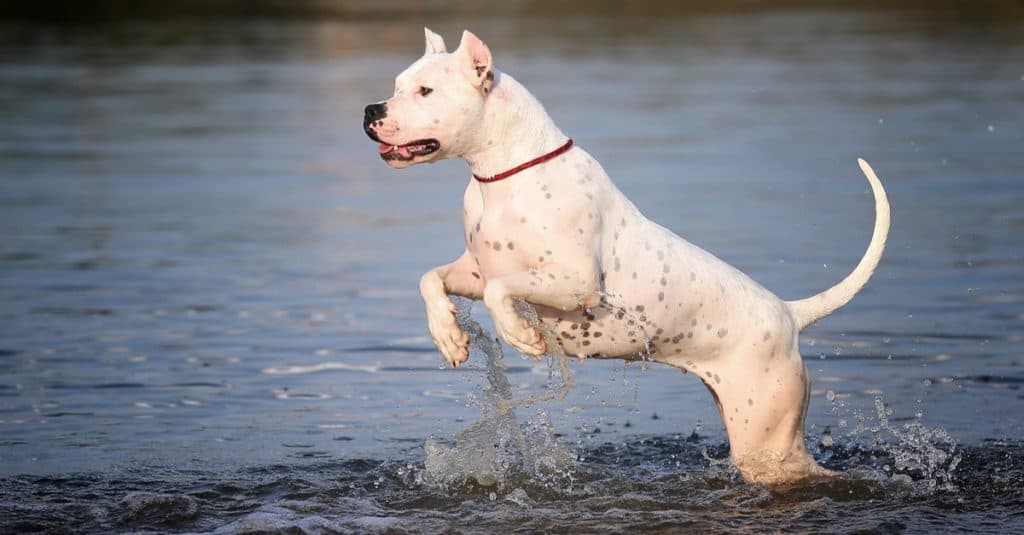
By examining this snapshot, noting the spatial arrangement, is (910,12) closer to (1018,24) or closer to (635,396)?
(1018,24)

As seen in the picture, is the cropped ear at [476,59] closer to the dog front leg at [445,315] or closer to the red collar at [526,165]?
the red collar at [526,165]

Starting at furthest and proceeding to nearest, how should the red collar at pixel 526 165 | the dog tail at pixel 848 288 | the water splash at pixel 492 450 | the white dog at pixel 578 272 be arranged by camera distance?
1. the water splash at pixel 492 450
2. the dog tail at pixel 848 288
3. the red collar at pixel 526 165
4. the white dog at pixel 578 272

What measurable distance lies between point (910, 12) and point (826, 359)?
37.9 m

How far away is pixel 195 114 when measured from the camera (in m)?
25.2

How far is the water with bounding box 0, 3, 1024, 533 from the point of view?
25.7 ft

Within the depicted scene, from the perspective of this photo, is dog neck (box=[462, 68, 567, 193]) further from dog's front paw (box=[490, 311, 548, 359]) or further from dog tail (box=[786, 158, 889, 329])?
dog tail (box=[786, 158, 889, 329])

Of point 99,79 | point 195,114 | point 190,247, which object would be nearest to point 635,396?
point 190,247

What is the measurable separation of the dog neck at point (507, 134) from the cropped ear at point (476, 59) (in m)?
0.13

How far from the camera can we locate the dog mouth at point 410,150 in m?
7.16

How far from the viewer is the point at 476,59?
23.3 feet

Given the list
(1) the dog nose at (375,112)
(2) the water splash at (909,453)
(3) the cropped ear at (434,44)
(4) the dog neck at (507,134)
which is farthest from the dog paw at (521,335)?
(2) the water splash at (909,453)

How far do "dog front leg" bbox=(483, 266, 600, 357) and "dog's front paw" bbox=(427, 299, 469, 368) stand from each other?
0.75 ft

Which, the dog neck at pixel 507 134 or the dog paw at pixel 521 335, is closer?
the dog paw at pixel 521 335

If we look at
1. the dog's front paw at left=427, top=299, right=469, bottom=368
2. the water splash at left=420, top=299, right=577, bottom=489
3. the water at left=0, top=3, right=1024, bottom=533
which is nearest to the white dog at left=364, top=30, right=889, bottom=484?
the dog's front paw at left=427, top=299, right=469, bottom=368
